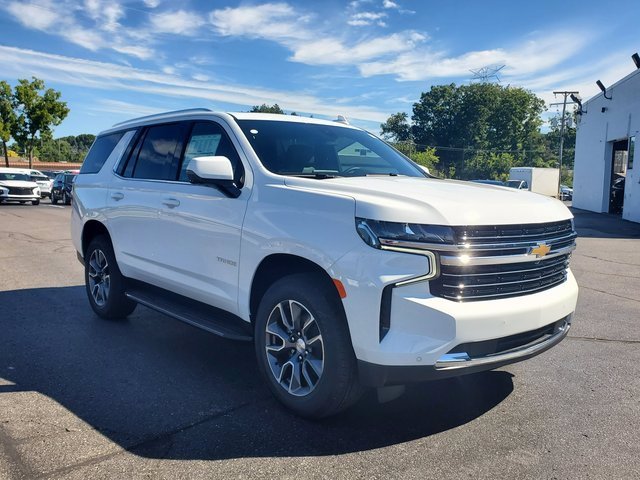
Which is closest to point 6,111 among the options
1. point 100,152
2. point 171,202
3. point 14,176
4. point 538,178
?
point 14,176

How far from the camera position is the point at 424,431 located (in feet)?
11.4

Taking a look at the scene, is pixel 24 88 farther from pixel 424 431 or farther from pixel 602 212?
pixel 424 431

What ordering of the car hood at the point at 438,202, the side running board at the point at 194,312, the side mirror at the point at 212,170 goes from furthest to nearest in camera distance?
the side running board at the point at 194,312 → the side mirror at the point at 212,170 → the car hood at the point at 438,202

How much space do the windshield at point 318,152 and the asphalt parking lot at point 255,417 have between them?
1711 mm

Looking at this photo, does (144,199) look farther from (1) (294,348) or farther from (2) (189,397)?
(1) (294,348)

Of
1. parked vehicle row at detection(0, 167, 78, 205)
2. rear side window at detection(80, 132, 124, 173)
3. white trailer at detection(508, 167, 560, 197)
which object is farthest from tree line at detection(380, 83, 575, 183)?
rear side window at detection(80, 132, 124, 173)

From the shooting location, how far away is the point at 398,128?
98.6 m

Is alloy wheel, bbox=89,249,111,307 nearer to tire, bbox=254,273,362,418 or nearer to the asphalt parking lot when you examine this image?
the asphalt parking lot

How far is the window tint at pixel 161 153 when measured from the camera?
196 inches

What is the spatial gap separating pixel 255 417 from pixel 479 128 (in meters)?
92.7

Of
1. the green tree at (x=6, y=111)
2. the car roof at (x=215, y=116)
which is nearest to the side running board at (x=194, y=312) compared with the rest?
the car roof at (x=215, y=116)

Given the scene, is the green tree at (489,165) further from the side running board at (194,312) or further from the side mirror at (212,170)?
the side mirror at (212,170)

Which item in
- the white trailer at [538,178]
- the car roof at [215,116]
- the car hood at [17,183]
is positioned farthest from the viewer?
the white trailer at [538,178]

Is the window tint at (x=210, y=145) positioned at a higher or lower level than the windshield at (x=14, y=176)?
higher
